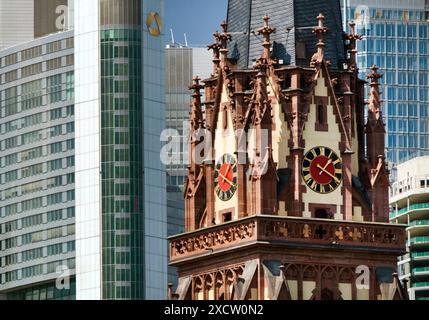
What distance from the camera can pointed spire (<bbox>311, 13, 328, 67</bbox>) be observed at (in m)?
101

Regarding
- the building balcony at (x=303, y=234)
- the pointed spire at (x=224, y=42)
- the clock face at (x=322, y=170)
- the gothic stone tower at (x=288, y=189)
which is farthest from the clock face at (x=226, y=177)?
the pointed spire at (x=224, y=42)

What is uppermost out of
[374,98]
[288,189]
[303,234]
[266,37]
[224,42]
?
[224,42]

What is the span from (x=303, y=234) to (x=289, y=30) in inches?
336

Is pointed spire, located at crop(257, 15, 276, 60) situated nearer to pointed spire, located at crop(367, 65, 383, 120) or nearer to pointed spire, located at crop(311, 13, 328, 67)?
pointed spire, located at crop(311, 13, 328, 67)

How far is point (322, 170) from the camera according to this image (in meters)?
101

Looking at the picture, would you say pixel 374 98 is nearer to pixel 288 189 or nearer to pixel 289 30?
pixel 289 30

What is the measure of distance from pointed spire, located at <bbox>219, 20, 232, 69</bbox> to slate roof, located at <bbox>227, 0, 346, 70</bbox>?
0.32 meters

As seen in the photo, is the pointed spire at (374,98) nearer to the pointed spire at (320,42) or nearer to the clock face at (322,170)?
the pointed spire at (320,42)

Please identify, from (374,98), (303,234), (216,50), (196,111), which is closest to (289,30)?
(216,50)

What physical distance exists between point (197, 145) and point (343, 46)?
7224 mm

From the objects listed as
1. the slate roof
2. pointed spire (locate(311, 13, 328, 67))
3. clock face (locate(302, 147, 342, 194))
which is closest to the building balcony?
clock face (locate(302, 147, 342, 194))

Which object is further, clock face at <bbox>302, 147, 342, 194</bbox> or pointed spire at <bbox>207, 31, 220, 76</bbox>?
pointed spire at <bbox>207, 31, 220, 76</bbox>
